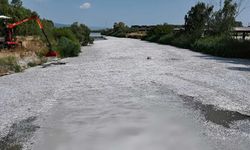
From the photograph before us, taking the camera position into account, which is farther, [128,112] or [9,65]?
[9,65]

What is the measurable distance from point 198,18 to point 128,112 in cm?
3646

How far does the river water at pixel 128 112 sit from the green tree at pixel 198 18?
88.4ft

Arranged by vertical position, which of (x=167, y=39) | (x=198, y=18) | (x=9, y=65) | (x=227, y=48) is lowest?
(x=167, y=39)

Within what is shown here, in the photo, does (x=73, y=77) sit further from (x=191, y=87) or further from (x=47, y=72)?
(x=191, y=87)

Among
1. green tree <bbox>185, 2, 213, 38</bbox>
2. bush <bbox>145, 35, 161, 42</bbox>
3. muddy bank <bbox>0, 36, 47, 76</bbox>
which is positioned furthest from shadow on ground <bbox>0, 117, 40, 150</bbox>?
bush <bbox>145, 35, 161, 42</bbox>

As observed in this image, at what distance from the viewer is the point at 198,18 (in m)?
45.8

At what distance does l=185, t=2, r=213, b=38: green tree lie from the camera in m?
44.8

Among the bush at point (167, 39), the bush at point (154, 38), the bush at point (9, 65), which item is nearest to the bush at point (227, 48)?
the bush at point (9, 65)

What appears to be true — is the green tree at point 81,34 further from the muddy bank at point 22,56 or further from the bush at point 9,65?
the bush at point 9,65

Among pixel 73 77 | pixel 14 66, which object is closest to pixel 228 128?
pixel 73 77

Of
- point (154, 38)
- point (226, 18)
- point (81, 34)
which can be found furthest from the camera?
point (154, 38)

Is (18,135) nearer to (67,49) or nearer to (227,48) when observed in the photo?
(67,49)

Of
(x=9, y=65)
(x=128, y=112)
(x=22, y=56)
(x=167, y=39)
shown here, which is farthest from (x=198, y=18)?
(x=128, y=112)

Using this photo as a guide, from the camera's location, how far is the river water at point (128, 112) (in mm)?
8477
